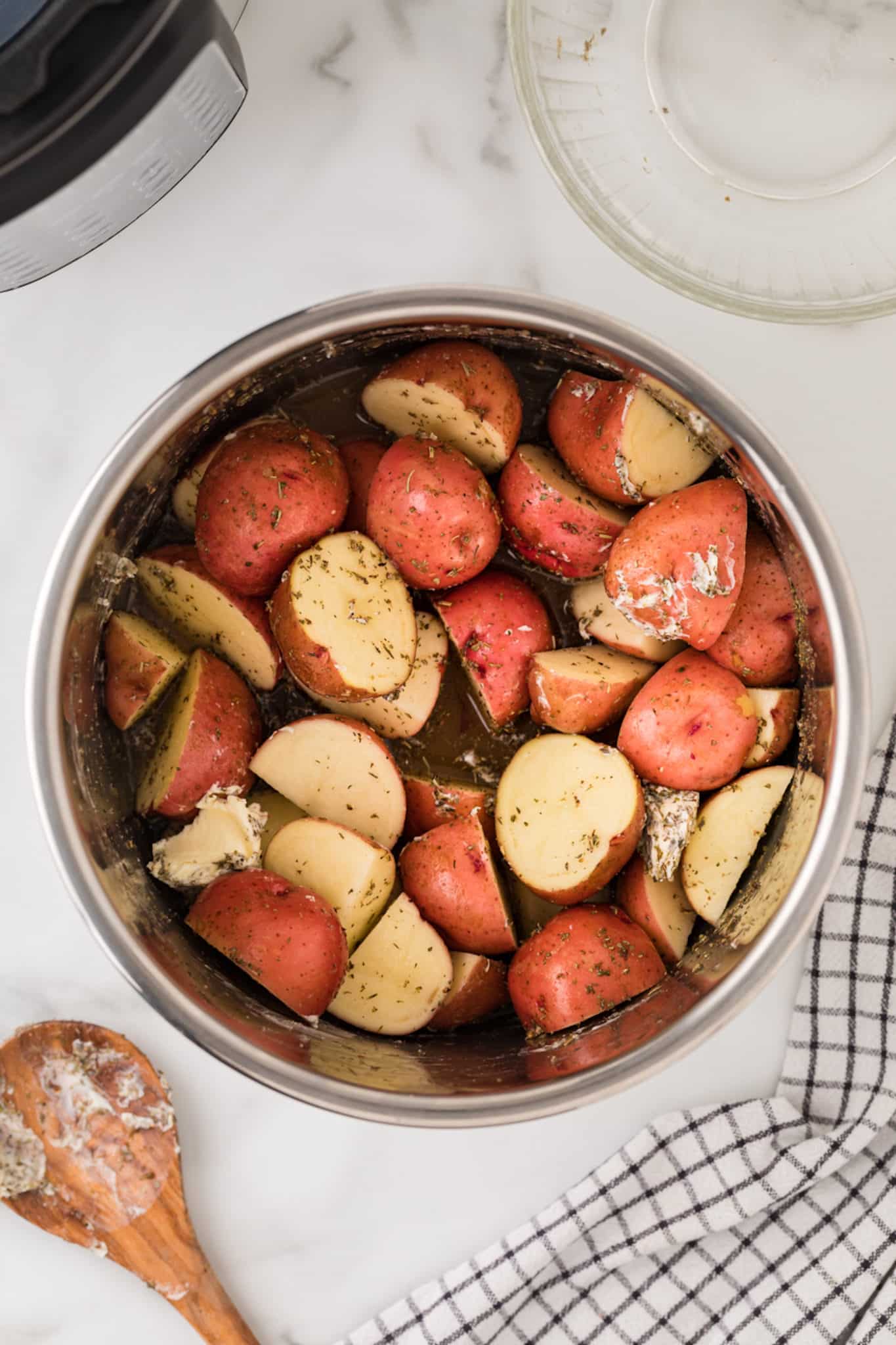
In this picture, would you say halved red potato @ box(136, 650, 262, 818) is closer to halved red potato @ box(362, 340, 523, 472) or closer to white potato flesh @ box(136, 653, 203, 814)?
white potato flesh @ box(136, 653, 203, 814)

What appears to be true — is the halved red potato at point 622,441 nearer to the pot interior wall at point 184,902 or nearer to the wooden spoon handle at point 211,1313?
the pot interior wall at point 184,902

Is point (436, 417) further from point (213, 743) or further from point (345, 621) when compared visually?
point (213, 743)

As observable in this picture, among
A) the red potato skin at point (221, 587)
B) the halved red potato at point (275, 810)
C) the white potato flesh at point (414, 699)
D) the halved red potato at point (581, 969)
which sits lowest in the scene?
the halved red potato at point (581, 969)

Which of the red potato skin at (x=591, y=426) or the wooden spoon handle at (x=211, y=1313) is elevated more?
the red potato skin at (x=591, y=426)

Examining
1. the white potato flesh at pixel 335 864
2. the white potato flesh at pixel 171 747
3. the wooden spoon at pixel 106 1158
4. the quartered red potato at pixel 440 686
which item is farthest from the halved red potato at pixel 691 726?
the wooden spoon at pixel 106 1158

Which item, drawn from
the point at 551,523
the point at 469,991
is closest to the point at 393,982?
the point at 469,991

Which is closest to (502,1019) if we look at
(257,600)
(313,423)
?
(257,600)
